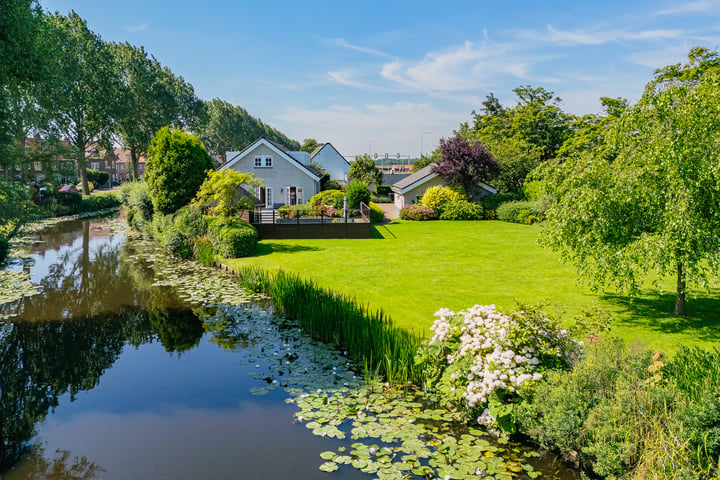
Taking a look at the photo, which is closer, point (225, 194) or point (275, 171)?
point (225, 194)

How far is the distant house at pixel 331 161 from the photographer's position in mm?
61438

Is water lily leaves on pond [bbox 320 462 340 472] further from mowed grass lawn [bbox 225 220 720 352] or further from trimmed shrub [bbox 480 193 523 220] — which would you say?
trimmed shrub [bbox 480 193 523 220]

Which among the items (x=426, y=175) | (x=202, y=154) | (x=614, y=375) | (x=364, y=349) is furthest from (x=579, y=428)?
(x=426, y=175)

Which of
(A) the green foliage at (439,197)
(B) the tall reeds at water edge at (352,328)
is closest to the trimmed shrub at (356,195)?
(A) the green foliage at (439,197)

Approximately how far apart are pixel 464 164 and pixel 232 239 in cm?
2269

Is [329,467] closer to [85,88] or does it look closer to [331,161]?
[85,88]

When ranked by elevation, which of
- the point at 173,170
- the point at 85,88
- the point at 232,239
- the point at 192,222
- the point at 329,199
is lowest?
the point at 232,239

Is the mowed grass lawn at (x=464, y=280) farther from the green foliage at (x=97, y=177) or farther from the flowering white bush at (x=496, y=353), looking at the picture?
the green foliage at (x=97, y=177)

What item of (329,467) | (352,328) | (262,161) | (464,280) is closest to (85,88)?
(262,161)

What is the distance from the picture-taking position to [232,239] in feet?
65.2

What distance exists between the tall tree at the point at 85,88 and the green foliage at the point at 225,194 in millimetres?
28087

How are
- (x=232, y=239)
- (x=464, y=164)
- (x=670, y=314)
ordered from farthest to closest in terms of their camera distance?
(x=464, y=164)
(x=232, y=239)
(x=670, y=314)

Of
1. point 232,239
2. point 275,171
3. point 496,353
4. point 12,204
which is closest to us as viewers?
point 496,353

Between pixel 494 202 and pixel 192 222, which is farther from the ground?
pixel 494 202
